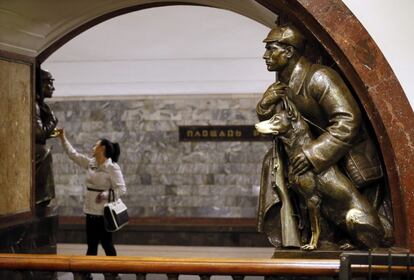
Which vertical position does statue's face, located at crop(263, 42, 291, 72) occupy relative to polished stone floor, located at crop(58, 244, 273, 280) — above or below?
above

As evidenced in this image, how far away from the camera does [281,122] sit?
307 cm

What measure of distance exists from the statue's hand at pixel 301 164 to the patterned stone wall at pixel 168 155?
5.91 meters

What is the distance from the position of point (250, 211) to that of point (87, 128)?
2583 millimetres

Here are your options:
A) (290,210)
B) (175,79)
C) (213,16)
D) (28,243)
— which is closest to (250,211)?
(175,79)

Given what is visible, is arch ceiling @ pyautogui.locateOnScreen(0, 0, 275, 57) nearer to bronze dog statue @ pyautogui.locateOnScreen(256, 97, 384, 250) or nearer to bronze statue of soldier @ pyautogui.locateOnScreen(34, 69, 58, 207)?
bronze statue of soldier @ pyautogui.locateOnScreen(34, 69, 58, 207)

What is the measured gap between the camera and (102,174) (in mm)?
5766

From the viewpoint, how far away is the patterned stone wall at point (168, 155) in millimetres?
9008

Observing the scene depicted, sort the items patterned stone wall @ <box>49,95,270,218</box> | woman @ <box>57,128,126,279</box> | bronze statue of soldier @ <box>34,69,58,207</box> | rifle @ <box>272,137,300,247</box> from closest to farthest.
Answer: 1. rifle @ <box>272,137,300,247</box>
2. bronze statue of soldier @ <box>34,69,58,207</box>
3. woman @ <box>57,128,126,279</box>
4. patterned stone wall @ <box>49,95,270,218</box>

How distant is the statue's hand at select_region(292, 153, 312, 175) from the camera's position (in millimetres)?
3010

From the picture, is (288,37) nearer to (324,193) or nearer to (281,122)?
(281,122)

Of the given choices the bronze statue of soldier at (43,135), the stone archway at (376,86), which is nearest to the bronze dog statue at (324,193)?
the stone archway at (376,86)

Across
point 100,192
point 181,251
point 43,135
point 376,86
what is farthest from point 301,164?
point 181,251

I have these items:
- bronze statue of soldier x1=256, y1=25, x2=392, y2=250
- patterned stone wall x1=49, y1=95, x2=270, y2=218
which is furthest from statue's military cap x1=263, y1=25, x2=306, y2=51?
patterned stone wall x1=49, y1=95, x2=270, y2=218

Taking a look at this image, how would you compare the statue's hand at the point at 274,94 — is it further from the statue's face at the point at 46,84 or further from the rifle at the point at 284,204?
the statue's face at the point at 46,84
